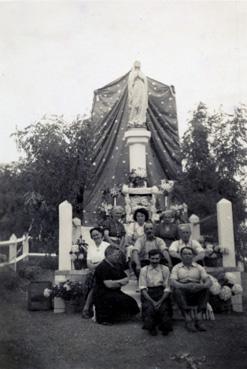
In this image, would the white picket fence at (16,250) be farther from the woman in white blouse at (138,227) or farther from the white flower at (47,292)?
the woman in white blouse at (138,227)

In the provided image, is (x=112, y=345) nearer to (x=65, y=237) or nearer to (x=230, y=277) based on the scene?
(x=230, y=277)

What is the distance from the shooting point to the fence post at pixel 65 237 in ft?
19.6

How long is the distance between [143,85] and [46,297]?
527 centimetres

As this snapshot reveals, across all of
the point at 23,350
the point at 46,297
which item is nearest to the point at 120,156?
the point at 46,297

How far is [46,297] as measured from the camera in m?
5.68

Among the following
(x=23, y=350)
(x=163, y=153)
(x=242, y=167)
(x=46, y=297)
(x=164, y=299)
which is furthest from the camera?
(x=163, y=153)

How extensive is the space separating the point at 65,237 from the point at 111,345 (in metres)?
2.20

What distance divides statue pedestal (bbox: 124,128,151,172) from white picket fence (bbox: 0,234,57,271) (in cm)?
280

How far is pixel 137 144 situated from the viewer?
9.14 m

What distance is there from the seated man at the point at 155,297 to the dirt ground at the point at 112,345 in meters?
0.12

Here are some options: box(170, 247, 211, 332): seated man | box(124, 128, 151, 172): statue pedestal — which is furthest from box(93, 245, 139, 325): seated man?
box(124, 128, 151, 172): statue pedestal

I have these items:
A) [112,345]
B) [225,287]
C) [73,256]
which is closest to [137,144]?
[73,256]

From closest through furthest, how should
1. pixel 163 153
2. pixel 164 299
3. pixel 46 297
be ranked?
pixel 164 299 → pixel 46 297 → pixel 163 153

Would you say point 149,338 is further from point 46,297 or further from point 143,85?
point 143,85
